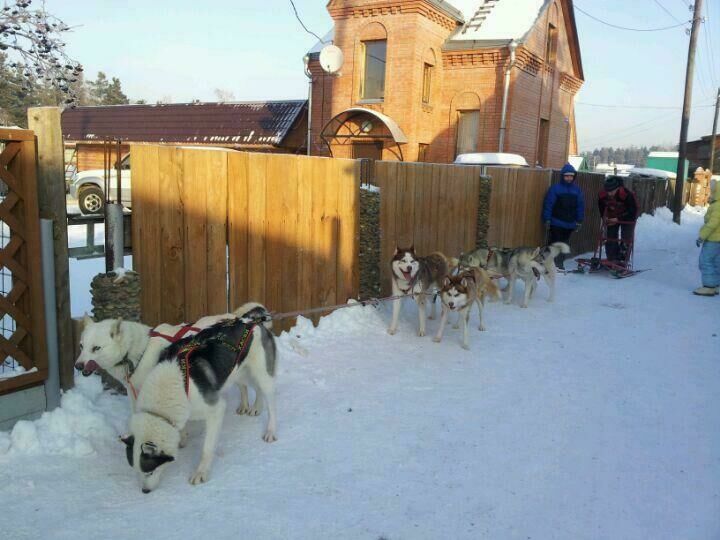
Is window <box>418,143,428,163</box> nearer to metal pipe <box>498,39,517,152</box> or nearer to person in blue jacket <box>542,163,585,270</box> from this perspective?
metal pipe <box>498,39,517,152</box>

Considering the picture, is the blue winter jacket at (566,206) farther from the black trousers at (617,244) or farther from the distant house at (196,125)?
the distant house at (196,125)

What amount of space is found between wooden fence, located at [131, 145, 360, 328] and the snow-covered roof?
15.3m

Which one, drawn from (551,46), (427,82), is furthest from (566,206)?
(551,46)

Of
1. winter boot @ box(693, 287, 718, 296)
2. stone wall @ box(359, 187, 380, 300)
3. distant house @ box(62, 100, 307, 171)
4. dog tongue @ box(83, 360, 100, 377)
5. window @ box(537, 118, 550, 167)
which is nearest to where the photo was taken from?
dog tongue @ box(83, 360, 100, 377)

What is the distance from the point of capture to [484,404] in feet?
16.6

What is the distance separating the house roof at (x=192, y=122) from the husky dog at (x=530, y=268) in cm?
1522

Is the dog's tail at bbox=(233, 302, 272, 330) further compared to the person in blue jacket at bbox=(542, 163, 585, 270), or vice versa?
the person in blue jacket at bbox=(542, 163, 585, 270)

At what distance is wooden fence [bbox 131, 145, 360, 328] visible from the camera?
201 inches

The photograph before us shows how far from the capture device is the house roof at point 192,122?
23.2m

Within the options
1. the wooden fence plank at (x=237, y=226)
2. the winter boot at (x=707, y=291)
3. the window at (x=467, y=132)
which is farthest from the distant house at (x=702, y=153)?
the wooden fence plank at (x=237, y=226)

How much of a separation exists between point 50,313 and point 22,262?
0.43m

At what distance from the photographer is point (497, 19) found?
826 inches

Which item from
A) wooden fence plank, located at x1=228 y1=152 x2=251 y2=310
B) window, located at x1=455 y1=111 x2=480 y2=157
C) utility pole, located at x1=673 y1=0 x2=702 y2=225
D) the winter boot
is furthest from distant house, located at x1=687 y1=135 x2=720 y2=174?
wooden fence plank, located at x1=228 y1=152 x2=251 y2=310

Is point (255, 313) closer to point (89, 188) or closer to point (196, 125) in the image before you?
point (89, 188)
